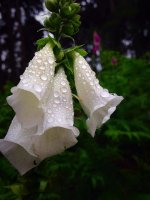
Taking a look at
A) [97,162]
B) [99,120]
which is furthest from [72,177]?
[99,120]

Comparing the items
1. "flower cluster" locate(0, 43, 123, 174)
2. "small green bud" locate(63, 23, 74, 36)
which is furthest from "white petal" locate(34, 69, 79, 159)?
"small green bud" locate(63, 23, 74, 36)

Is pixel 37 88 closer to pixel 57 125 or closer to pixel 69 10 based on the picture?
pixel 57 125

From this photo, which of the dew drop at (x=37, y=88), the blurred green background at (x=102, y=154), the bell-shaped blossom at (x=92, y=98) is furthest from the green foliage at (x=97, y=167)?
the dew drop at (x=37, y=88)

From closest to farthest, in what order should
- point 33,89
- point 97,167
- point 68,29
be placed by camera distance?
point 33,89, point 68,29, point 97,167

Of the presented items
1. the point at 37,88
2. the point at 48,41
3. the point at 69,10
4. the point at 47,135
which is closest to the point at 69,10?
the point at 69,10

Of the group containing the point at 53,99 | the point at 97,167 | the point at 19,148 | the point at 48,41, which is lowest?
the point at 97,167

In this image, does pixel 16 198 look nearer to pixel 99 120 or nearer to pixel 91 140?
pixel 99 120

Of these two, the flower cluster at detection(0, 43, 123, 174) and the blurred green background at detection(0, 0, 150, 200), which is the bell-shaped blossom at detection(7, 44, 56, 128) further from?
the blurred green background at detection(0, 0, 150, 200)
